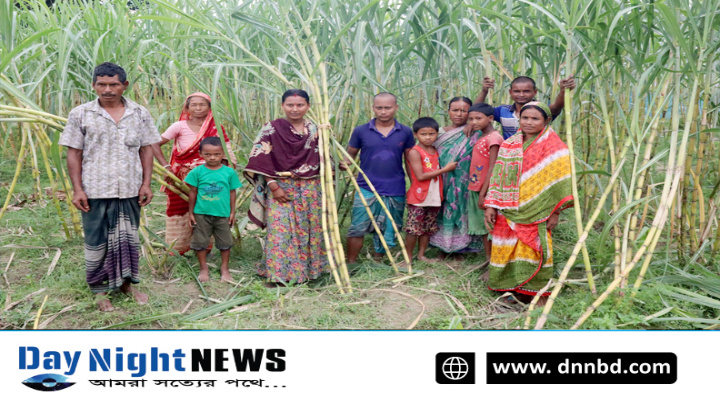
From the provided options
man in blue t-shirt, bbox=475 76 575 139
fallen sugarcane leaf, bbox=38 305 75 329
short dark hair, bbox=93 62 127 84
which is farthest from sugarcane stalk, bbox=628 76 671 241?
fallen sugarcane leaf, bbox=38 305 75 329

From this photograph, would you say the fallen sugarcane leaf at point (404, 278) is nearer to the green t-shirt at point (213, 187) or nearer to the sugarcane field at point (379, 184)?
the sugarcane field at point (379, 184)

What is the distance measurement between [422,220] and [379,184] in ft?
1.14

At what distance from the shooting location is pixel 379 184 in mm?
2885

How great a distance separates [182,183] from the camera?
2.80 m

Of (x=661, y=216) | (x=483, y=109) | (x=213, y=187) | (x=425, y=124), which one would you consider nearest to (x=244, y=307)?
(x=213, y=187)

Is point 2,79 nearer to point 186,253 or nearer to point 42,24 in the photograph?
point 42,24

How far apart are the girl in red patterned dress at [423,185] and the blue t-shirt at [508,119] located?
0.33m

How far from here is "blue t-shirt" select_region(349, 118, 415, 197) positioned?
112 inches

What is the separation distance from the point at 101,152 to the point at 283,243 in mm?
979

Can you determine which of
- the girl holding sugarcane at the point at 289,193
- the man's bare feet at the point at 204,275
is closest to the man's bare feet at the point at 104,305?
the man's bare feet at the point at 204,275

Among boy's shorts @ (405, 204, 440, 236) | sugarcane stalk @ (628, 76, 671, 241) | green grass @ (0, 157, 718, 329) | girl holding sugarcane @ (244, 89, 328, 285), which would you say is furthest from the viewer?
boy's shorts @ (405, 204, 440, 236)

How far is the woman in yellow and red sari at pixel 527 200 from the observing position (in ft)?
7.63

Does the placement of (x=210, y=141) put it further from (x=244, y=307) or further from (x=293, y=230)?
(x=244, y=307)

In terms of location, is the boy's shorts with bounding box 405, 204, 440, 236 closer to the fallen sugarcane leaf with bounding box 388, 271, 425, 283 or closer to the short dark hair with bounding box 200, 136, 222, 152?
the fallen sugarcane leaf with bounding box 388, 271, 425, 283
